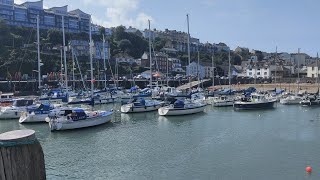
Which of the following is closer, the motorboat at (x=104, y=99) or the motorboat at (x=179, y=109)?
the motorboat at (x=179, y=109)

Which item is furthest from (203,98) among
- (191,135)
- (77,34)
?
(77,34)

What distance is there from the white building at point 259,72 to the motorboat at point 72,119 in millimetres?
109930

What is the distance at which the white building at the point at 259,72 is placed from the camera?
143m

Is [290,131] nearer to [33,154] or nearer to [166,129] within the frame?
[166,129]

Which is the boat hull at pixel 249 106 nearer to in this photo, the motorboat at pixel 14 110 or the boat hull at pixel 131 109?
the boat hull at pixel 131 109

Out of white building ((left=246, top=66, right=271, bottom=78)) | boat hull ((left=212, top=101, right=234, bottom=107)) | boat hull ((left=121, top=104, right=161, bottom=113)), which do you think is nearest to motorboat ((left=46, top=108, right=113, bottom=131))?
boat hull ((left=121, top=104, right=161, bottom=113))

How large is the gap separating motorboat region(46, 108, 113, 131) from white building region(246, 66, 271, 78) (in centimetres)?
10993

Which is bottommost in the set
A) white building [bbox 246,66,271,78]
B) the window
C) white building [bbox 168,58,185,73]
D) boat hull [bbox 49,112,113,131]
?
boat hull [bbox 49,112,113,131]

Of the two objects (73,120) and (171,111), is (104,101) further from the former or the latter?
(73,120)

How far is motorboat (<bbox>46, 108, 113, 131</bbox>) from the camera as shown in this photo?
34.5 meters

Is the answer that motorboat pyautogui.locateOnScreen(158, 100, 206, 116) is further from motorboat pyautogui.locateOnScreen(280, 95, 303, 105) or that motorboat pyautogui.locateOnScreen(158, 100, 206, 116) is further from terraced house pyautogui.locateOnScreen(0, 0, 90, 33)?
terraced house pyautogui.locateOnScreen(0, 0, 90, 33)

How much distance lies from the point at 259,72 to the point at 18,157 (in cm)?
14879

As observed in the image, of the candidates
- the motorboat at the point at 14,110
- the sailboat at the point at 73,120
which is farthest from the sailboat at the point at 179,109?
the motorboat at the point at 14,110

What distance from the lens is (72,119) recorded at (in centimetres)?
3509
